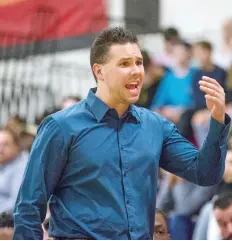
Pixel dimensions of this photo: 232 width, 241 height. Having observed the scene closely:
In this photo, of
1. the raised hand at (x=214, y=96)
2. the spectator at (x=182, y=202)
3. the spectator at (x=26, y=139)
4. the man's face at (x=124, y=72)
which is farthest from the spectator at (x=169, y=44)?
the raised hand at (x=214, y=96)

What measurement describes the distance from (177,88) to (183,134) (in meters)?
0.88

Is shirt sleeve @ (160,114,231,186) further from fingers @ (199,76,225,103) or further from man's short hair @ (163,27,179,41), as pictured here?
man's short hair @ (163,27,179,41)

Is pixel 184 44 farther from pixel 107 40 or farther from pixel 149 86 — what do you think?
pixel 107 40

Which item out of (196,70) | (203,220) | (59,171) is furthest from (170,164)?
(196,70)

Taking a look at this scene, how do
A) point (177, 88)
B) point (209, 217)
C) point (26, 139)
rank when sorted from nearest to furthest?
point (209, 217), point (26, 139), point (177, 88)

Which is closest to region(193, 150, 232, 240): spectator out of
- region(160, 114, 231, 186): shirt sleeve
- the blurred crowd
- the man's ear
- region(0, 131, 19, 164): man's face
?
the blurred crowd

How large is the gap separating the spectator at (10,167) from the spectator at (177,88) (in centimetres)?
147

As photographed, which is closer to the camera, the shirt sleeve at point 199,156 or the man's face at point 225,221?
the shirt sleeve at point 199,156

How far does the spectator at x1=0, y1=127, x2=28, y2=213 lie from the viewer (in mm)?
6852

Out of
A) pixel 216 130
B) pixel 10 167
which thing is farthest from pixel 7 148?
pixel 216 130

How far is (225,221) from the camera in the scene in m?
5.55

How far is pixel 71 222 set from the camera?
11.5 ft

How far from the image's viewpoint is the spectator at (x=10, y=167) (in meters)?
6.85

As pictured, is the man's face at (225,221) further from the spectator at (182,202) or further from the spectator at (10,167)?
the spectator at (10,167)
